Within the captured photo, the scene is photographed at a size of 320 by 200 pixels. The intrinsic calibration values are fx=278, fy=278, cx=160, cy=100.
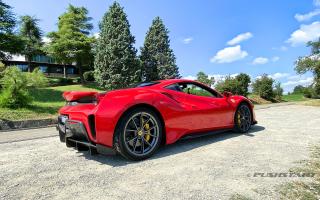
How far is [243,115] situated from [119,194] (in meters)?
3.93

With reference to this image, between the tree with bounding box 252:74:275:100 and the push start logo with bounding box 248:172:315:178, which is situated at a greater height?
the tree with bounding box 252:74:275:100

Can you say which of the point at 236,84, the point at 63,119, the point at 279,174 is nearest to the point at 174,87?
the point at 63,119

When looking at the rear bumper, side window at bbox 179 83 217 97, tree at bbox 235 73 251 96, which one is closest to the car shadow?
the rear bumper

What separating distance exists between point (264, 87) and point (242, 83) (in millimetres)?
4068

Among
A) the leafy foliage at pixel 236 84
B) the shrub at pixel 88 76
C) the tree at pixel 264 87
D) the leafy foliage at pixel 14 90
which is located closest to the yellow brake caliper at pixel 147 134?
the leafy foliage at pixel 14 90

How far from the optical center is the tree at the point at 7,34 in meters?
23.4

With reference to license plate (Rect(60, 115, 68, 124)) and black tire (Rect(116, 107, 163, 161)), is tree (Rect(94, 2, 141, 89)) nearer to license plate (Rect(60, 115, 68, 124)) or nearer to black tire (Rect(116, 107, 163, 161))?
license plate (Rect(60, 115, 68, 124))

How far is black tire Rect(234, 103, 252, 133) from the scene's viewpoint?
5879 mm

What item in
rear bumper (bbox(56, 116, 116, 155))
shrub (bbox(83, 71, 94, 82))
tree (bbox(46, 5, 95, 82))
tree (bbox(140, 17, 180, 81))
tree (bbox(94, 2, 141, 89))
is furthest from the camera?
shrub (bbox(83, 71, 94, 82))

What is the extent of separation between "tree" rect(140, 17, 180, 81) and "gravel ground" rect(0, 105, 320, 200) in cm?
2271

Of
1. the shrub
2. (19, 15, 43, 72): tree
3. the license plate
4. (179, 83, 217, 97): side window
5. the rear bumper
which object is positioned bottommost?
the rear bumper

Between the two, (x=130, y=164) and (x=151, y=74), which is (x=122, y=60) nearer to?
(x=151, y=74)

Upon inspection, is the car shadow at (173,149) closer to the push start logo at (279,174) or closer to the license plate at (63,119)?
the license plate at (63,119)

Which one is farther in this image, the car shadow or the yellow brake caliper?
the yellow brake caliper
